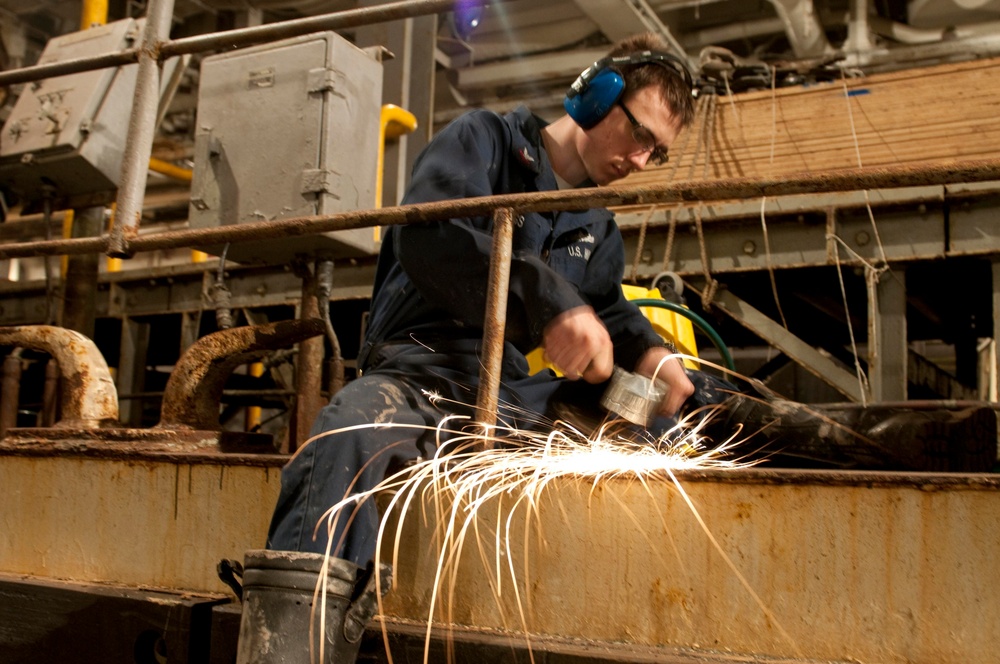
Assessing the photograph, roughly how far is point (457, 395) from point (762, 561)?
30.1 inches

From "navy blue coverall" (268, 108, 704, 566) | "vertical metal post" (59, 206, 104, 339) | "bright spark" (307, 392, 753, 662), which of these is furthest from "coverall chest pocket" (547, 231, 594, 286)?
"vertical metal post" (59, 206, 104, 339)

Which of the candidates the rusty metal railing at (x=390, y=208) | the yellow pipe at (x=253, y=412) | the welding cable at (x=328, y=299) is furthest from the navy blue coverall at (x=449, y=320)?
the yellow pipe at (x=253, y=412)

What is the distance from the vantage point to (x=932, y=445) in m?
1.89

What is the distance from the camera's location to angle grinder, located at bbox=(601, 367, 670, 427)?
1.93 m

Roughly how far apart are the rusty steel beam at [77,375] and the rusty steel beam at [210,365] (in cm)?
22

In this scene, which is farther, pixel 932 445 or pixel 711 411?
pixel 711 411

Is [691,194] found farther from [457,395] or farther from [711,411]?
[711,411]

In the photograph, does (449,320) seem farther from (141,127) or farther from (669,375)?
(141,127)

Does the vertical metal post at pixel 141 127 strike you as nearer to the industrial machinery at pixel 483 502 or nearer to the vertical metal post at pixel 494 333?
the industrial machinery at pixel 483 502

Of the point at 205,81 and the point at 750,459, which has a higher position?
the point at 205,81

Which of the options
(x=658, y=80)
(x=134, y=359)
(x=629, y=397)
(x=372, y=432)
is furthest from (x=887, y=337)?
(x=134, y=359)

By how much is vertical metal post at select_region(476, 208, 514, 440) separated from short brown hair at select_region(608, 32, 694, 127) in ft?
2.70

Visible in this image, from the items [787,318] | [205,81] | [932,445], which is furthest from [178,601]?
[787,318]

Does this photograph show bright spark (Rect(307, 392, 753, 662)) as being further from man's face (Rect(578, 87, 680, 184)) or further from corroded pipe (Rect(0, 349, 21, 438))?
corroded pipe (Rect(0, 349, 21, 438))
